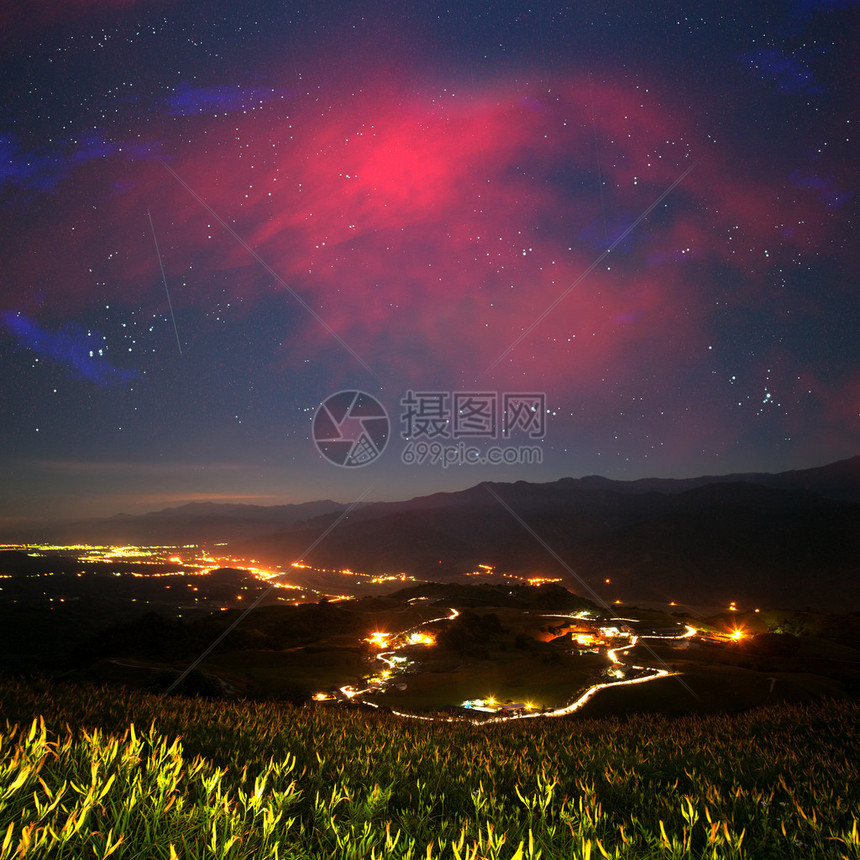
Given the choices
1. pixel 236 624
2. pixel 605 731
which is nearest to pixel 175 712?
pixel 605 731

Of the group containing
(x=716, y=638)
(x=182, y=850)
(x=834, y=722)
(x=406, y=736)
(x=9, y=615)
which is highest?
(x=182, y=850)

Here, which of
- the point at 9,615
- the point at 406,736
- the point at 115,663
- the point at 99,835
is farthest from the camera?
the point at 9,615

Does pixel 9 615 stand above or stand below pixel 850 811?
below

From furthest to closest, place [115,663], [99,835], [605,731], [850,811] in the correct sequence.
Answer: [115,663]
[605,731]
[850,811]
[99,835]

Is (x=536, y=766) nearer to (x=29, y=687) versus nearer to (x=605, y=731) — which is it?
(x=605, y=731)

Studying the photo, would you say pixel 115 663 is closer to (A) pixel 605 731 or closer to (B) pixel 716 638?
(A) pixel 605 731

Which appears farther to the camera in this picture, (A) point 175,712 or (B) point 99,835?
(A) point 175,712
